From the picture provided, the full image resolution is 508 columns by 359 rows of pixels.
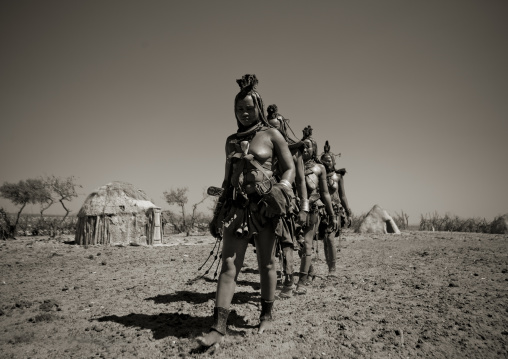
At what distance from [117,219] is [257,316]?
10.7 metres

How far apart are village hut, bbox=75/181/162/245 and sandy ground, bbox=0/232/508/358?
21.5 feet

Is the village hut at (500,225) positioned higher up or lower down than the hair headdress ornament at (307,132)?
lower down

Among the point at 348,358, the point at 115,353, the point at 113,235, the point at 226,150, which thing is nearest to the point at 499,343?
the point at 348,358

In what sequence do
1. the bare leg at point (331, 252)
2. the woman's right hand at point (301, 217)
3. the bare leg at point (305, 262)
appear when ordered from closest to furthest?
the woman's right hand at point (301, 217) → the bare leg at point (305, 262) → the bare leg at point (331, 252)

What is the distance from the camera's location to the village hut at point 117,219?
12305 millimetres

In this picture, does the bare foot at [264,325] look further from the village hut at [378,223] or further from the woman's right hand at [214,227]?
the village hut at [378,223]

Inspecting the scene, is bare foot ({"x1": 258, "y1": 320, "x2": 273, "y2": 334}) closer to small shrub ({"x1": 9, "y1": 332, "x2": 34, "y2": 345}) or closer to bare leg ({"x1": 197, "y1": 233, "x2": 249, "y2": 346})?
bare leg ({"x1": 197, "y1": 233, "x2": 249, "y2": 346})

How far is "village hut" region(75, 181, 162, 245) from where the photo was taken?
12.3 metres

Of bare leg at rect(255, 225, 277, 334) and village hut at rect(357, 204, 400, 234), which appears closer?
bare leg at rect(255, 225, 277, 334)

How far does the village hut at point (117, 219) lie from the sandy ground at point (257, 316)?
21.5 feet

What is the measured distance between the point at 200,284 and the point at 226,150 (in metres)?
2.76

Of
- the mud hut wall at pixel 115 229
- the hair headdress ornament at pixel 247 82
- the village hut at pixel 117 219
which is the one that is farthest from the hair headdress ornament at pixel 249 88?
the mud hut wall at pixel 115 229

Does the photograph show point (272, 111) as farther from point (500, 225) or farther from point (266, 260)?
point (500, 225)

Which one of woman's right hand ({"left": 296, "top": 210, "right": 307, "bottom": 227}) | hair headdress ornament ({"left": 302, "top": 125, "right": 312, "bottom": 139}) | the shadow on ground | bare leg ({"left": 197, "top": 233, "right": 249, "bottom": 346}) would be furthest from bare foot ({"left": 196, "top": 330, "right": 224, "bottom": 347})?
hair headdress ornament ({"left": 302, "top": 125, "right": 312, "bottom": 139})
